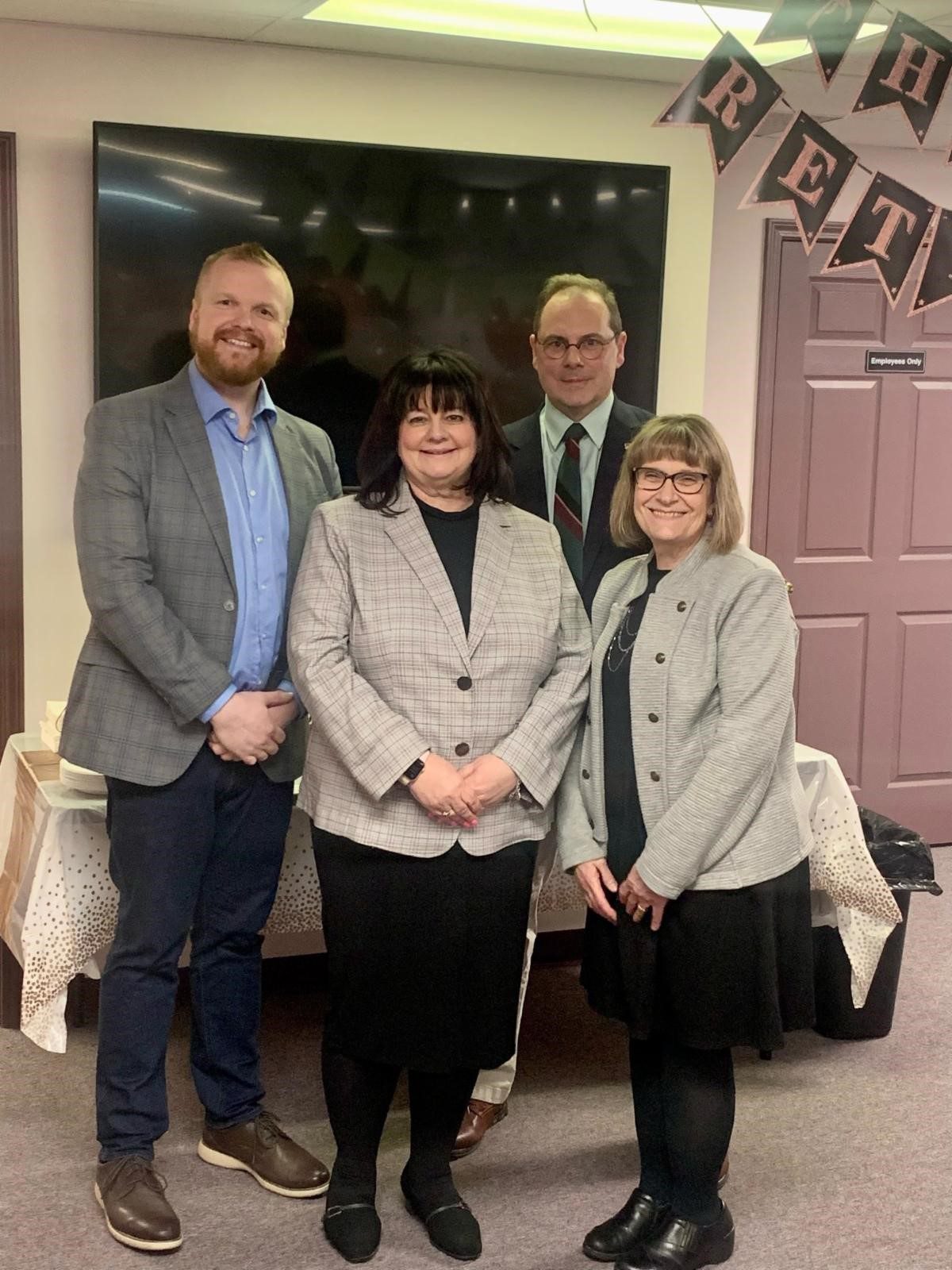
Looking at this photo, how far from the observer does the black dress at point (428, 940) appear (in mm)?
2203

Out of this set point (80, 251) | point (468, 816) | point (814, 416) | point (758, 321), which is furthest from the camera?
point (758, 321)

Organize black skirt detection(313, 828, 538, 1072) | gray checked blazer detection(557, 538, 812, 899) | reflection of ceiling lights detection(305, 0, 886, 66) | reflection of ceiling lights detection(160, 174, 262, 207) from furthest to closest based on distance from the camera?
reflection of ceiling lights detection(160, 174, 262, 207) < reflection of ceiling lights detection(305, 0, 886, 66) < black skirt detection(313, 828, 538, 1072) < gray checked blazer detection(557, 538, 812, 899)

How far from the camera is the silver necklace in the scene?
7.25 feet

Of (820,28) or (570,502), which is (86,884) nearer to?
(570,502)

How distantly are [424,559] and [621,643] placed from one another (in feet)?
1.09

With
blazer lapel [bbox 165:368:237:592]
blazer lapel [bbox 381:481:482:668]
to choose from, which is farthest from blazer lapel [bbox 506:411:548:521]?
blazer lapel [bbox 165:368:237:592]

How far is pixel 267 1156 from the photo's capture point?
2496 millimetres

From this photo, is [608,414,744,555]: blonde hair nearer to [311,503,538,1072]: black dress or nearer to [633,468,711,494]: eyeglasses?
[633,468,711,494]: eyeglasses

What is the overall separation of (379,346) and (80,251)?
0.75m

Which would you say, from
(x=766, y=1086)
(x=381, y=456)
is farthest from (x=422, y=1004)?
(x=766, y=1086)

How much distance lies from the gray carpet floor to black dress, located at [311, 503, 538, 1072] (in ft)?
1.19

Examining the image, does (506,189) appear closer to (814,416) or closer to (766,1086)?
(814,416)

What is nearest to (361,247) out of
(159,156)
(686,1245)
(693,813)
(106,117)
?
(159,156)

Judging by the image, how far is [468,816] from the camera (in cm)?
216
